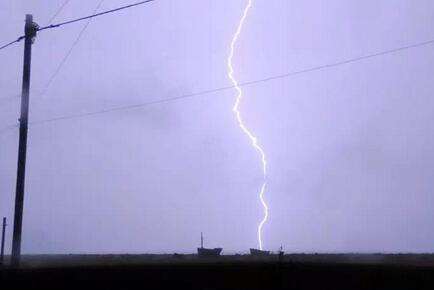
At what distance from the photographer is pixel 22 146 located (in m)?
18.6

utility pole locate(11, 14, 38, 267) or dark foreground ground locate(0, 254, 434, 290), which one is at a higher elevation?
utility pole locate(11, 14, 38, 267)

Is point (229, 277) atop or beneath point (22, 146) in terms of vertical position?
beneath

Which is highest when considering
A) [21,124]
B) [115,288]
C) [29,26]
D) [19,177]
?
[29,26]

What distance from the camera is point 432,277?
12961mm

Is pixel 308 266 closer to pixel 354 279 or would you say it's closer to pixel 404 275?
pixel 354 279

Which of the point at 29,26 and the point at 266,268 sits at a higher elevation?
the point at 29,26

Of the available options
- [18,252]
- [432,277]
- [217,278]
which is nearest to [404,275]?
[432,277]

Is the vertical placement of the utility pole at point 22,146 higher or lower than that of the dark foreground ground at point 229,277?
higher

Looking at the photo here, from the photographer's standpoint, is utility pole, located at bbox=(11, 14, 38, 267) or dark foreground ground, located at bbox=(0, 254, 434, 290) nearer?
dark foreground ground, located at bbox=(0, 254, 434, 290)

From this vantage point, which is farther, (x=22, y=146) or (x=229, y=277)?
(x=22, y=146)

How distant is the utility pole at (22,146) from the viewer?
18.1m

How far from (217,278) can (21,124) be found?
27.1 ft

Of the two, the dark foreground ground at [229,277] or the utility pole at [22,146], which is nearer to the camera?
the dark foreground ground at [229,277]

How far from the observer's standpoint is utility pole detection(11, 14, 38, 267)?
18109 millimetres
